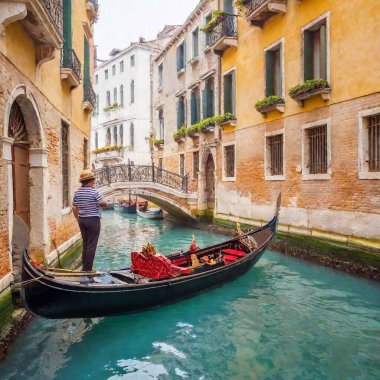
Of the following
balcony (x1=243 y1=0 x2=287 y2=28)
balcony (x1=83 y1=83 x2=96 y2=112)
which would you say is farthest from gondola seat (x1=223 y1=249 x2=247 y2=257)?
balcony (x1=243 y1=0 x2=287 y2=28)

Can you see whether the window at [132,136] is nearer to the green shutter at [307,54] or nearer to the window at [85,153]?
the window at [85,153]

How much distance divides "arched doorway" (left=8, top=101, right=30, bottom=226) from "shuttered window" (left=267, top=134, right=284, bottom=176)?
5.35 meters

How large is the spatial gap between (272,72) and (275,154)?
1749 mm

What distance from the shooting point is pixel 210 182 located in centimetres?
1323

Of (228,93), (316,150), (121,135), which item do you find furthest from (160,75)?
(316,150)

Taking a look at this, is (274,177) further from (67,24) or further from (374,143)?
(67,24)

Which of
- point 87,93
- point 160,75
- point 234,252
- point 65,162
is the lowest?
point 234,252

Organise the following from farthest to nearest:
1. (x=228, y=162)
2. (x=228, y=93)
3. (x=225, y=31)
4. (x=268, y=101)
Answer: (x=228, y=162)
(x=228, y=93)
(x=225, y=31)
(x=268, y=101)

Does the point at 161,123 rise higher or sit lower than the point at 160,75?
lower

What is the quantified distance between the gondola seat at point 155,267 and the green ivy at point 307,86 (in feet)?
13.3

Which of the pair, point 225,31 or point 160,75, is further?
point 160,75

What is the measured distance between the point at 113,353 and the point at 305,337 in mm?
1848

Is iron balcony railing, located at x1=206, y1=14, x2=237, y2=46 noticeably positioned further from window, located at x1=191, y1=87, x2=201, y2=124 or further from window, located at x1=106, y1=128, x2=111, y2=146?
window, located at x1=106, y1=128, x2=111, y2=146

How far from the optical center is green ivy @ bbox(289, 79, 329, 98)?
23.6 ft
